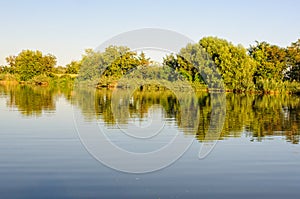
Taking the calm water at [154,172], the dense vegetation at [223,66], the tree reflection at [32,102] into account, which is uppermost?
the dense vegetation at [223,66]

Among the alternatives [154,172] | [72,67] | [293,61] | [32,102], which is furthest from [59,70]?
[154,172]

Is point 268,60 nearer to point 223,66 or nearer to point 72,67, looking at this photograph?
point 223,66

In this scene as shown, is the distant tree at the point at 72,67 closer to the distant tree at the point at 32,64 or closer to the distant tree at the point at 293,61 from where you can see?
the distant tree at the point at 32,64

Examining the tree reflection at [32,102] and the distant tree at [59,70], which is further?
the distant tree at [59,70]

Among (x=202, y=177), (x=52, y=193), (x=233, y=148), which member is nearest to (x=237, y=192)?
(x=202, y=177)

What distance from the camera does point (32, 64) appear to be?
7756 cm

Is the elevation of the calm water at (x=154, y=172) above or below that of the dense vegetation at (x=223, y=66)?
below

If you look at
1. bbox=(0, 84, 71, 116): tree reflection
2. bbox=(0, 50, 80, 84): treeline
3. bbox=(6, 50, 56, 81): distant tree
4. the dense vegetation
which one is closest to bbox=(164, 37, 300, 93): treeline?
the dense vegetation

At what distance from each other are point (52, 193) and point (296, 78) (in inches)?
2052

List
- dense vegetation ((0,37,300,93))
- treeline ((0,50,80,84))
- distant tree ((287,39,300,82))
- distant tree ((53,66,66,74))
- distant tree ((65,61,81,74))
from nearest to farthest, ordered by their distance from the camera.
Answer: dense vegetation ((0,37,300,93)), distant tree ((287,39,300,82)), treeline ((0,50,80,84)), distant tree ((65,61,81,74)), distant tree ((53,66,66,74))

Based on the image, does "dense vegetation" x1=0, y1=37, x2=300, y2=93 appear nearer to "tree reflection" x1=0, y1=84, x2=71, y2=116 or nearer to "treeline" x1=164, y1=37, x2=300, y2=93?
"treeline" x1=164, y1=37, x2=300, y2=93

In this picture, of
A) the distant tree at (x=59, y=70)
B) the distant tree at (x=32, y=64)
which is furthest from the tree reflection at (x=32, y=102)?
the distant tree at (x=59, y=70)

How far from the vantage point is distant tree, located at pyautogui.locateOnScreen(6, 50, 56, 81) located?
76.9 m

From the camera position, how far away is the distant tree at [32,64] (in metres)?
76.9
